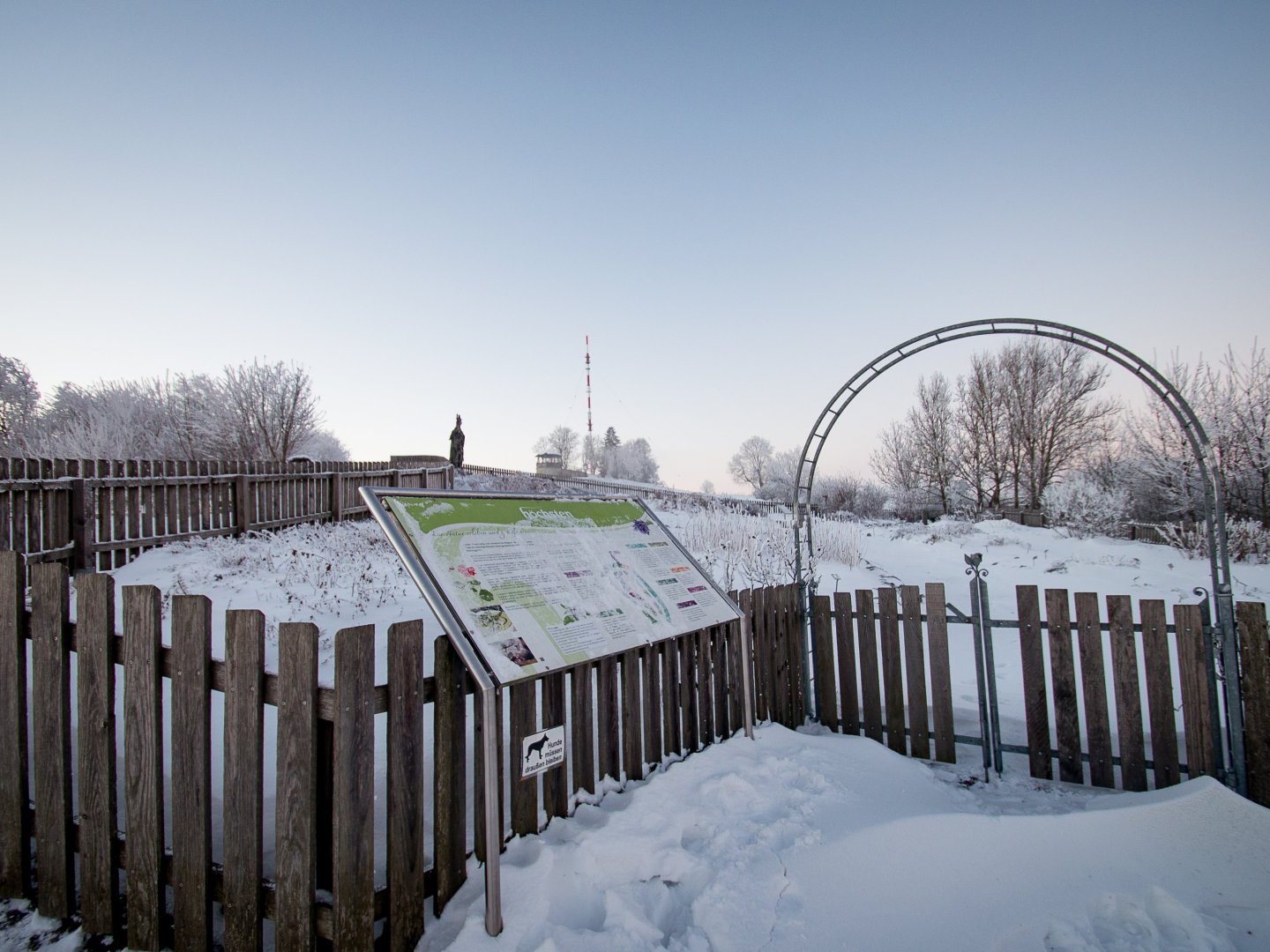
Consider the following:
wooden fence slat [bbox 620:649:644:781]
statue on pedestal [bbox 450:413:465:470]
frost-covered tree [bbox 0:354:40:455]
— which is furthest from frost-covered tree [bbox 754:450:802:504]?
frost-covered tree [bbox 0:354:40:455]

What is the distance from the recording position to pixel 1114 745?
448 centimetres

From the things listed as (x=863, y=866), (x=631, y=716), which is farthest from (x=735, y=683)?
(x=863, y=866)

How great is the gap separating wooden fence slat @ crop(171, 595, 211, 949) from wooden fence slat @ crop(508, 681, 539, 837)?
1.14m

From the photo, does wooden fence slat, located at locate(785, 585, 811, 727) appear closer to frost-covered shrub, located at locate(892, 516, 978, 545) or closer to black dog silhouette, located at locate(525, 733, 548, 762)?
black dog silhouette, located at locate(525, 733, 548, 762)

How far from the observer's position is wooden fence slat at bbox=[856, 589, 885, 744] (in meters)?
4.59

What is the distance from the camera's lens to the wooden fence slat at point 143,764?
2.35 m

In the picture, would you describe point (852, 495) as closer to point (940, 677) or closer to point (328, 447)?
point (940, 677)

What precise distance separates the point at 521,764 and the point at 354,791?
682mm

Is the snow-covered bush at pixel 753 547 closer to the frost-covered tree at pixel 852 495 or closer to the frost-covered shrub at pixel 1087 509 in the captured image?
the frost-covered shrub at pixel 1087 509

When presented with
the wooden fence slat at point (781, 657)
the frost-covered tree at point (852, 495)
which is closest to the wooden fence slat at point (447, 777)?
the wooden fence slat at point (781, 657)

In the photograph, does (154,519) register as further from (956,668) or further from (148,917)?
(956,668)

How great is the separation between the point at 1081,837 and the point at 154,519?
10.9 m

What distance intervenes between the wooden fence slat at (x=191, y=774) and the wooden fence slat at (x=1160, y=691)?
5.11 m

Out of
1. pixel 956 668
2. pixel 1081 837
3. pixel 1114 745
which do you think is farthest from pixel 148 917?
pixel 956 668
